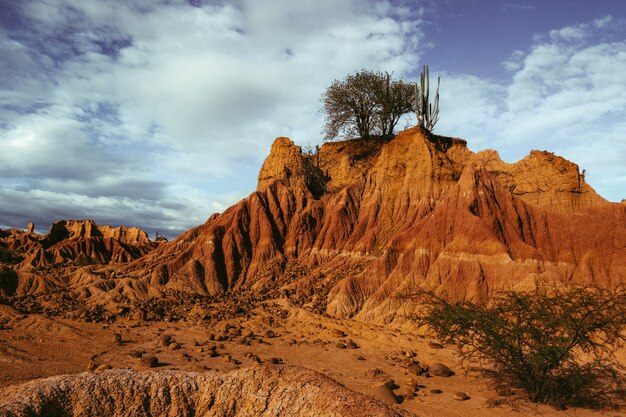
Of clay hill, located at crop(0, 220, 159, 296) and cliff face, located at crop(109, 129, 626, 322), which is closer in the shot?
cliff face, located at crop(109, 129, 626, 322)

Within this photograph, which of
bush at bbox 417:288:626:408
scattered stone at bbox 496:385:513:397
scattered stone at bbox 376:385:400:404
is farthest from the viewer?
scattered stone at bbox 496:385:513:397

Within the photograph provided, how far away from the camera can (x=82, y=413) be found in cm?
703

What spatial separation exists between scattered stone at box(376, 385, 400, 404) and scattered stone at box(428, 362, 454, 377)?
14.0 feet

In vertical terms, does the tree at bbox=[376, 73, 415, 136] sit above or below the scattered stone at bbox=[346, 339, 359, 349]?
above

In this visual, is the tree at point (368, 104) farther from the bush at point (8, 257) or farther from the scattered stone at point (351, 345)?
the bush at point (8, 257)

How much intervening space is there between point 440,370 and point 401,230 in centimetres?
1677

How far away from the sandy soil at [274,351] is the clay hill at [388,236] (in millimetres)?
2992

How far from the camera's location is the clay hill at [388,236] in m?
27.4

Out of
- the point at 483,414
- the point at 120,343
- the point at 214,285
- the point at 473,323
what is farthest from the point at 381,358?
the point at 214,285

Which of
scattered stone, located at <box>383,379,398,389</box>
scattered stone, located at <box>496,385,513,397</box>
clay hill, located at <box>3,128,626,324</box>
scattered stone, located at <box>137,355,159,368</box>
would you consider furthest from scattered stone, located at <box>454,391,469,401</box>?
scattered stone, located at <box>137,355,159,368</box>

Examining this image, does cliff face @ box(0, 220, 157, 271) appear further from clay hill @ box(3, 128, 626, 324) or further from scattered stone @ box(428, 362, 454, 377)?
scattered stone @ box(428, 362, 454, 377)

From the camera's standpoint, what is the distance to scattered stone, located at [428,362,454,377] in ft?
60.3

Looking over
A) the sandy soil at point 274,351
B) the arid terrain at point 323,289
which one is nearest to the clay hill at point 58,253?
the arid terrain at point 323,289

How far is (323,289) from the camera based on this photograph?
31.5m
